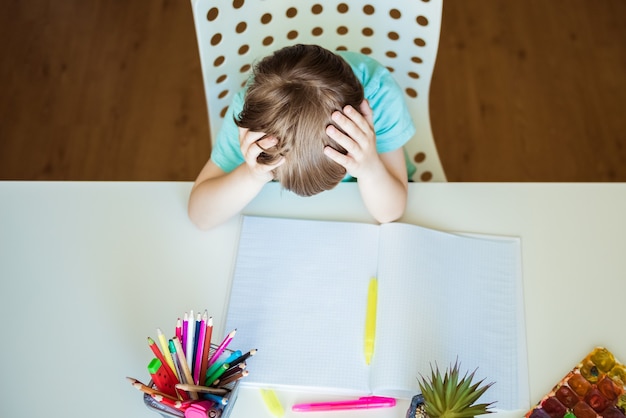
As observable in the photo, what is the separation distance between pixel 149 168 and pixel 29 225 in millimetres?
783

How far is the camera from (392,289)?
2.62 feet

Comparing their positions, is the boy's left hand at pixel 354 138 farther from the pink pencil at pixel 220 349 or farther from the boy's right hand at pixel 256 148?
the pink pencil at pixel 220 349

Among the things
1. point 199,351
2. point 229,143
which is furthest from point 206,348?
point 229,143

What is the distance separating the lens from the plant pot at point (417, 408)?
26.7 inches

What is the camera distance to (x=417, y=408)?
0.69 m

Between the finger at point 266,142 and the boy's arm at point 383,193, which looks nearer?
the finger at point 266,142

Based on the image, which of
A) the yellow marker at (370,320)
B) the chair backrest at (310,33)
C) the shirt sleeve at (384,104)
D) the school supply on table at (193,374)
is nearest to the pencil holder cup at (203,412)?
the school supply on table at (193,374)

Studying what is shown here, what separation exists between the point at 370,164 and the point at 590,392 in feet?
1.26

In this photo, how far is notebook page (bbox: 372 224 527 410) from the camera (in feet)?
2.47

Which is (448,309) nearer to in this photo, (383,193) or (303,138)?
(383,193)

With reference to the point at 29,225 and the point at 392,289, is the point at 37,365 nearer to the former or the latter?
the point at 29,225

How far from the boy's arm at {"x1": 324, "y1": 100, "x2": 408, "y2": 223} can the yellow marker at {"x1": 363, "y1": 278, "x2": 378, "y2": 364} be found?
0.34 ft

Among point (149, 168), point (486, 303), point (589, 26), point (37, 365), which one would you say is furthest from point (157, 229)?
point (589, 26)

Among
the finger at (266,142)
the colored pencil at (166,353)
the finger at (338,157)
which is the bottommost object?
the colored pencil at (166,353)
